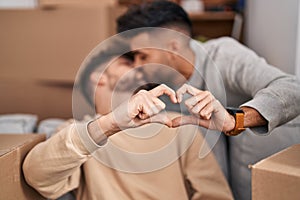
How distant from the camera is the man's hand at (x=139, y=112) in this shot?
2.60ft

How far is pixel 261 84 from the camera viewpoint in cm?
115

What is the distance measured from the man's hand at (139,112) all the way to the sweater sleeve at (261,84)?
220 mm

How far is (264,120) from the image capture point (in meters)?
0.94

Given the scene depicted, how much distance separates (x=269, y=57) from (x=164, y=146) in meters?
0.62

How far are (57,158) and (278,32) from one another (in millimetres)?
876

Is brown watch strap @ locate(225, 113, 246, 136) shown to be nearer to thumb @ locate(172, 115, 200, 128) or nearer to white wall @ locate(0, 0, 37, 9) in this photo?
thumb @ locate(172, 115, 200, 128)

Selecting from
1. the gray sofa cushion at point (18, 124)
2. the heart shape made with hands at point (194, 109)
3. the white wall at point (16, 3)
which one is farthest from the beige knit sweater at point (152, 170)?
the white wall at point (16, 3)

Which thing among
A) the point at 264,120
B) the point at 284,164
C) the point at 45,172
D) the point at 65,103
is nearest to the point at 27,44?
the point at 65,103

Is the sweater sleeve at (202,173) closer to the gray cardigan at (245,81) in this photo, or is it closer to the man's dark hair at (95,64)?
the gray cardigan at (245,81)

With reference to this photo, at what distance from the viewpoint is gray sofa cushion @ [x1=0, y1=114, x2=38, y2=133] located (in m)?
1.50

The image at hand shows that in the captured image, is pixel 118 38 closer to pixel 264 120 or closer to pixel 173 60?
pixel 173 60

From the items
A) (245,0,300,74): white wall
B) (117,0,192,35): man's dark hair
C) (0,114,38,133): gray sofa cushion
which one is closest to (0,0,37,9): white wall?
(0,114,38,133): gray sofa cushion

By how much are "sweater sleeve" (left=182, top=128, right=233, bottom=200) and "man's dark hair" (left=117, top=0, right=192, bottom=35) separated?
0.43 meters

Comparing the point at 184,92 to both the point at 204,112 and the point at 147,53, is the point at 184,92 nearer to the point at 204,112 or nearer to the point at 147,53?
the point at 204,112
